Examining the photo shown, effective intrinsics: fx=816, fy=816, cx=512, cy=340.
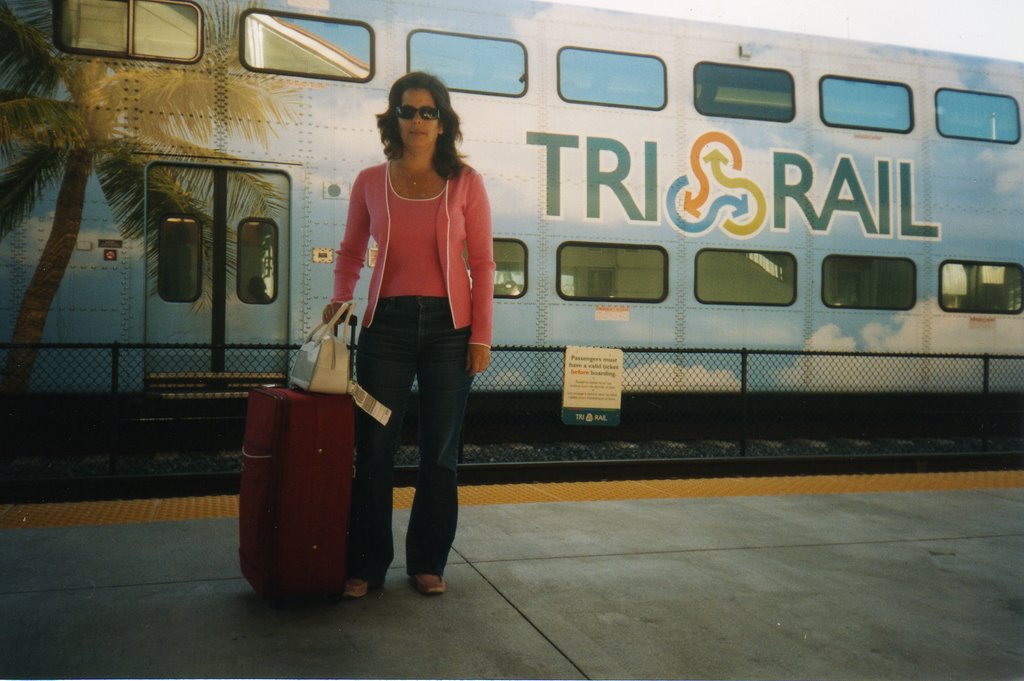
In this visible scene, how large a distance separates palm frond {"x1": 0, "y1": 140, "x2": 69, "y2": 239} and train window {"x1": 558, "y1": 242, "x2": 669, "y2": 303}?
4.05 m

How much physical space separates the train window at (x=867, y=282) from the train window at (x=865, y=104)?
132 cm

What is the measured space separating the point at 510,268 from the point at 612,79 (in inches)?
77.0

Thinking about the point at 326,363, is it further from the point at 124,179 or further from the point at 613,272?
the point at 613,272

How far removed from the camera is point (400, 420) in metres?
3.06

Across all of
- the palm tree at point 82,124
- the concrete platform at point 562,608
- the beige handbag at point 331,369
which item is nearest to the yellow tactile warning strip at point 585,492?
the concrete platform at point 562,608

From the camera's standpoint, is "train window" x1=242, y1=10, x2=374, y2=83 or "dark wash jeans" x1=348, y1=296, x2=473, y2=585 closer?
"dark wash jeans" x1=348, y1=296, x2=473, y2=585

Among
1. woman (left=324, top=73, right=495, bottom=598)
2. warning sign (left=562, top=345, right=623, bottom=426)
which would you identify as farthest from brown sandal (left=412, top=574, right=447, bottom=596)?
warning sign (left=562, top=345, right=623, bottom=426)

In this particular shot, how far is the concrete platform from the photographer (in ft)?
7.91

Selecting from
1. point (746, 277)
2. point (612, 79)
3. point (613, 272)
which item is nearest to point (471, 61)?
point (612, 79)

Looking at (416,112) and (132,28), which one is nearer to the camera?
(416,112)

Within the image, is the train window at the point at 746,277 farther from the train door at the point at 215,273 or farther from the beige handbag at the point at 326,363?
the beige handbag at the point at 326,363

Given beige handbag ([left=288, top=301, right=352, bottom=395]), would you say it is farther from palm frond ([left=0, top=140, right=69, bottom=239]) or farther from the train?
palm frond ([left=0, top=140, right=69, bottom=239])

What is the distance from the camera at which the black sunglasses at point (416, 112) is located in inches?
116

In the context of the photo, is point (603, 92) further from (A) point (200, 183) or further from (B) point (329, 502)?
(B) point (329, 502)
